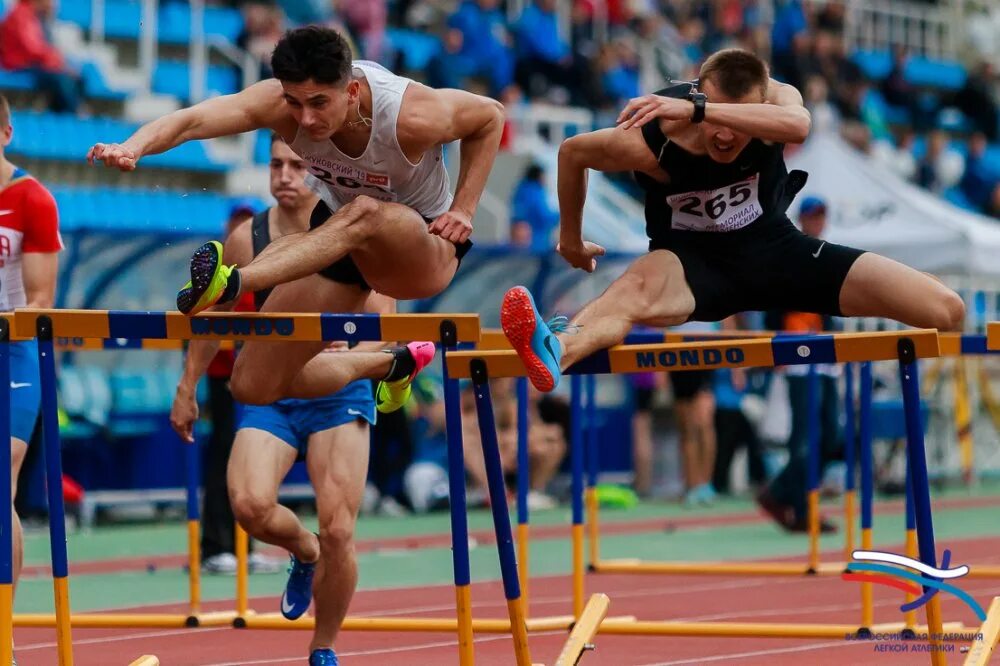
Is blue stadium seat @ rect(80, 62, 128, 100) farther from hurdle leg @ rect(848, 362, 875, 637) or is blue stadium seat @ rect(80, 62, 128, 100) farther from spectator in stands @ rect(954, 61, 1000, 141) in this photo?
spectator in stands @ rect(954, 61, 1000, 141)

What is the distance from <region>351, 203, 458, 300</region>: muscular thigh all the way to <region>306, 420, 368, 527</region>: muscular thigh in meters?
0.89

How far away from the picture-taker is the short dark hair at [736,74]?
6691mm

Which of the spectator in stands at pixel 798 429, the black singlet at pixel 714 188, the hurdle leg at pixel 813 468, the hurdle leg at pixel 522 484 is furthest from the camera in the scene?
the spectator in stands at pixel 798 429

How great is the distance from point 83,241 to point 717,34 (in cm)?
1331

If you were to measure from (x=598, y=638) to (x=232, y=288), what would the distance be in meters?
3.44

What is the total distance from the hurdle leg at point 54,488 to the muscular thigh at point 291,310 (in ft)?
3.83

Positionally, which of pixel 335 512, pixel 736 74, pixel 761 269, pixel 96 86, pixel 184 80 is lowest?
pixel 335 512

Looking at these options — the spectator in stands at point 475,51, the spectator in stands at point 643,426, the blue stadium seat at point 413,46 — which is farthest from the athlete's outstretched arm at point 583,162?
the blue stadium seat at point 413,46

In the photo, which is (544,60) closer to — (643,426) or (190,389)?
(643,426)

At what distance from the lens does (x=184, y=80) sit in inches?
721

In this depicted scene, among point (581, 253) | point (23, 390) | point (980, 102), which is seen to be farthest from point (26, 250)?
point (980, 102)

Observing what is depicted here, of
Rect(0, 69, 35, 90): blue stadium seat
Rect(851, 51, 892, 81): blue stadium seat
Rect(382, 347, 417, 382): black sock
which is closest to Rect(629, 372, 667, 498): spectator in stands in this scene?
Rect(0, 69, 35, 90): blue stadium seat

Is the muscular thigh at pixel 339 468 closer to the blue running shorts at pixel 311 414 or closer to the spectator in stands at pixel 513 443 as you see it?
the blue running shorts at pixel 311 414

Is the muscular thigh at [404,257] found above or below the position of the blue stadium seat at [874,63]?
below
